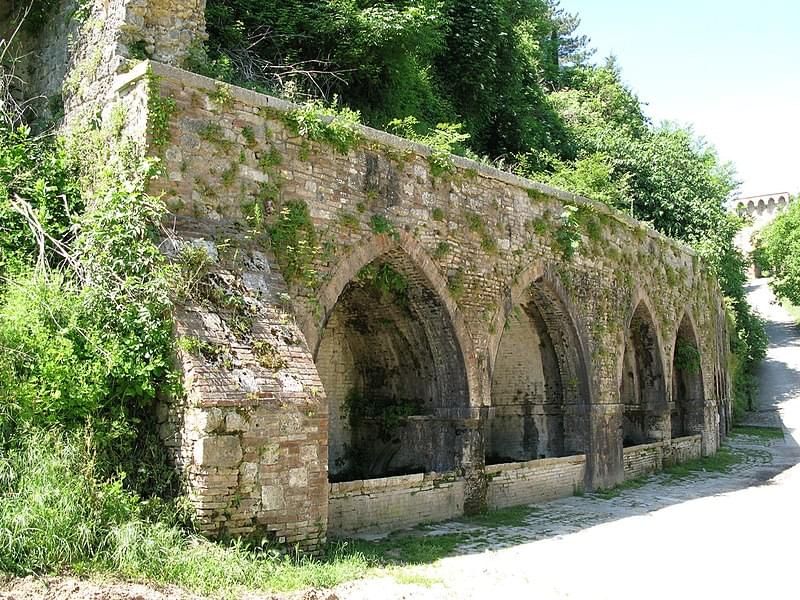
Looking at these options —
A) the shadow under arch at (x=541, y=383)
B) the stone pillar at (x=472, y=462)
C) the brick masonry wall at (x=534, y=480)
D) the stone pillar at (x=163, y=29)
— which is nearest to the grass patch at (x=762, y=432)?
the shadow under arch at (x=541, y=383)

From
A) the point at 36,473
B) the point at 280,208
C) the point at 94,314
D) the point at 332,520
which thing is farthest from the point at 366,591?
the point at 280,208

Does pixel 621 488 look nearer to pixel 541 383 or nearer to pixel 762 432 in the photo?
pixel 541 383

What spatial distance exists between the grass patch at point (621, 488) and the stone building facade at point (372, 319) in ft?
0.59

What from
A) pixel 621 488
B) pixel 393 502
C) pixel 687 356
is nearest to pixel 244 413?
pixel 393 502

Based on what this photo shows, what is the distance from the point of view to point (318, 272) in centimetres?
824

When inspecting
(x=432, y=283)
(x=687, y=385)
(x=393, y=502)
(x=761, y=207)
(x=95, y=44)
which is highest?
(x=761, y=207)

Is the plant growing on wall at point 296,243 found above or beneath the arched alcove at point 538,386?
above

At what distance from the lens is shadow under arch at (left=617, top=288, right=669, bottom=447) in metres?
15.5

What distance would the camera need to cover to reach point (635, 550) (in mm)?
8289

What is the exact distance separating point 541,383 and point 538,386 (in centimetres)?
8

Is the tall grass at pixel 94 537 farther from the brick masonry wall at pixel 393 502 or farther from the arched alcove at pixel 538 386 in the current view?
the arched alcove at pixel 538 386

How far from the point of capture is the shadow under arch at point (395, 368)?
384 inches

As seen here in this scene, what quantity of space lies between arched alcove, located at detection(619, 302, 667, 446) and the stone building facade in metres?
0.04

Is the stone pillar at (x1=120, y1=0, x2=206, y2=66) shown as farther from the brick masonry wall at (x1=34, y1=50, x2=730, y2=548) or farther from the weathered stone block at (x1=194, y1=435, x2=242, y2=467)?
the weathered stone block at (x1=194, y1=435, x2=242, y2=467)
